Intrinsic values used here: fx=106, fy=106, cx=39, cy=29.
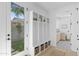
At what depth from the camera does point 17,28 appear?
1825mm

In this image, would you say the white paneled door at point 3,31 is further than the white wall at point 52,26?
No

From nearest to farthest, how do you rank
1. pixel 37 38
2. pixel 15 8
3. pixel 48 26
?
pixel 15 8
pixel 37 38
pixel 48 26

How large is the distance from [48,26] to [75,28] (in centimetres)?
102

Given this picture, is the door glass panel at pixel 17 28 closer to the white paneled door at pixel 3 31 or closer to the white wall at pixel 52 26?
the white paneled door at pixel 3 31

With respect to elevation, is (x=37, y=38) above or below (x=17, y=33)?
below

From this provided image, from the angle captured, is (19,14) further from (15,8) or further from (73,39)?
(73,39)

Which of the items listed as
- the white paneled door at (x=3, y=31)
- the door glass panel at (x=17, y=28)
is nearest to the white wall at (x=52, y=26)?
the door glass panel at (x=17, y=28)

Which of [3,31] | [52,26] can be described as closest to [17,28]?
[3,31]

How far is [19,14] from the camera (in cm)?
186

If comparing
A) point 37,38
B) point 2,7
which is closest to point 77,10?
point 37,38

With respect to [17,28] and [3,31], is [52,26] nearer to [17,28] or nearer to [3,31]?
[17,28]

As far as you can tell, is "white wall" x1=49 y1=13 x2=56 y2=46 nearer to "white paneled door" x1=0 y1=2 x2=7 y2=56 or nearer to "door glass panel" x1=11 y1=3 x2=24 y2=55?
"door glass panel" x1=11 y1=3 x2=24 y2=55

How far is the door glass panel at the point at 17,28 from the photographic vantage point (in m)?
1.75

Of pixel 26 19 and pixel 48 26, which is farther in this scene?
pixel 48 26
